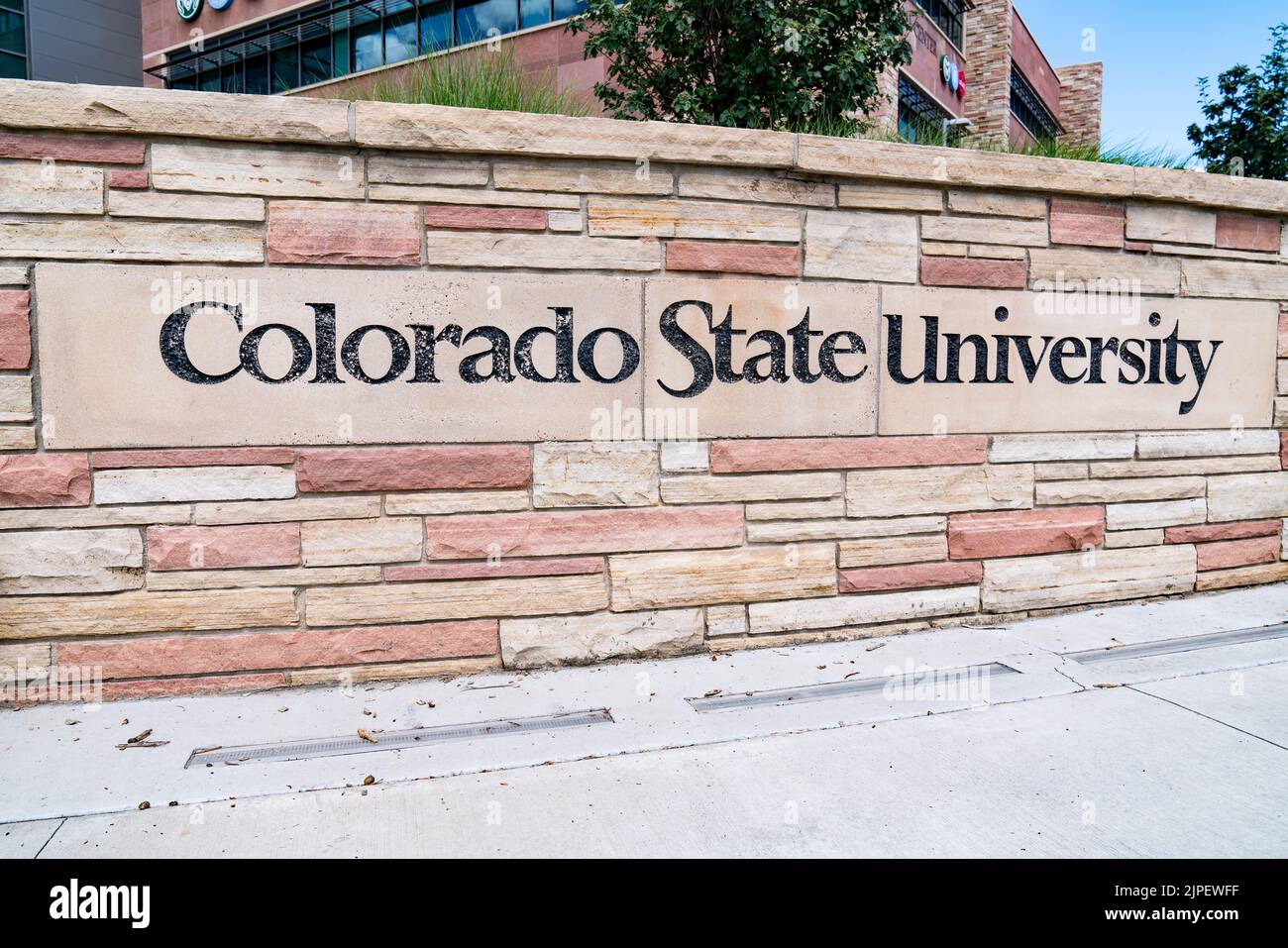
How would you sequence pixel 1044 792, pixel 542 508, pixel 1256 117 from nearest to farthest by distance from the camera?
pixel 1044 792
pixel 542 508
pixel 1256 117

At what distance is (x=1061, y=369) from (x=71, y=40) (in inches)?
1152

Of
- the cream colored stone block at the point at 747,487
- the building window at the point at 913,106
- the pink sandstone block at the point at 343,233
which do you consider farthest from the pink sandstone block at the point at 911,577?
the building window at the point at 913,106

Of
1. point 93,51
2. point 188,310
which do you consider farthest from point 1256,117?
point 93,51

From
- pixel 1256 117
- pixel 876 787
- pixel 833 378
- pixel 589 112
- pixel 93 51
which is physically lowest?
pixel 876 787

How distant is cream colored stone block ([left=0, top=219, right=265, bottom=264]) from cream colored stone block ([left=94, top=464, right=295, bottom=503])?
77 cm

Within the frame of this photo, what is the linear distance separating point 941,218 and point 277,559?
145 inches

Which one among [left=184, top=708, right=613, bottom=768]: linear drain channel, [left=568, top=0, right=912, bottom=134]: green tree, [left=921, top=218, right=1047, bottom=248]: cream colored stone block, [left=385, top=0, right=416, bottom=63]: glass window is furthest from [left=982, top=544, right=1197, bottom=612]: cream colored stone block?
[left=385, top=0, right=416, bottom=63]: glass window

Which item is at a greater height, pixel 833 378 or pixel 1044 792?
pixel 833 378

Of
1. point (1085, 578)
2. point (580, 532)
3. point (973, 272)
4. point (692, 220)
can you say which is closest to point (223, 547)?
point (580, 532)

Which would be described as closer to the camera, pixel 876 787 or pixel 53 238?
pixel 876 787

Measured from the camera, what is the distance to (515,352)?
3990 mm

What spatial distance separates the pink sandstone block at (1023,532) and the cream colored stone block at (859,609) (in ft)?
0.79

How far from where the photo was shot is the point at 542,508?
4039 millimetres

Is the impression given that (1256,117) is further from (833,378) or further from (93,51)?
(93,51)
